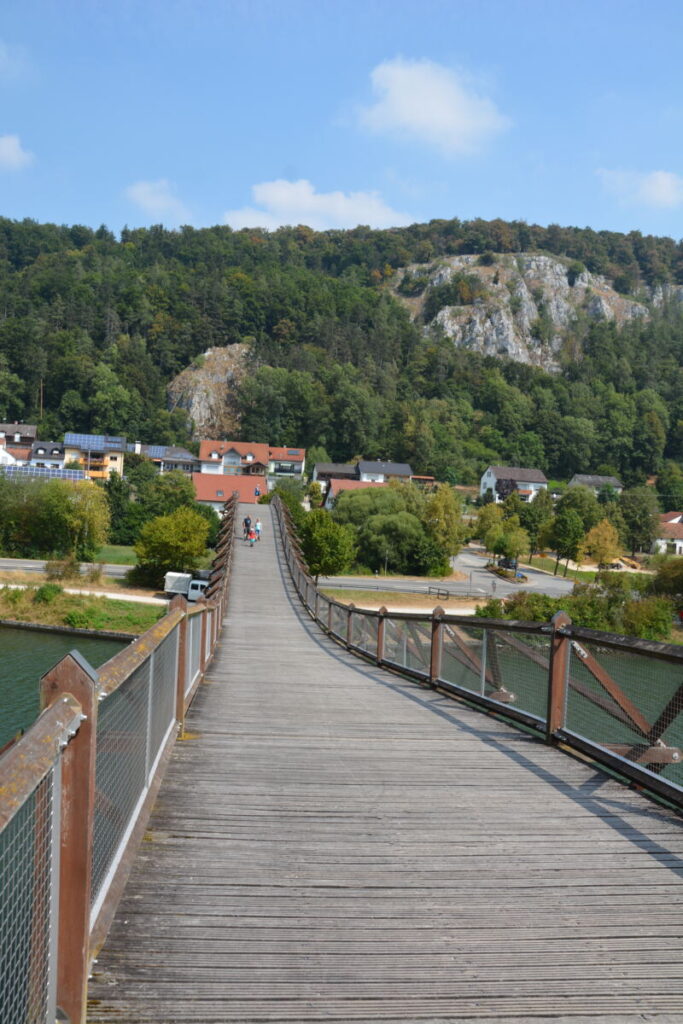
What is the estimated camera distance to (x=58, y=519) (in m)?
56.5

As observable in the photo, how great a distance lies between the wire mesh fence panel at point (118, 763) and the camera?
9.66ft

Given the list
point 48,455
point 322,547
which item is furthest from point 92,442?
point 322,547

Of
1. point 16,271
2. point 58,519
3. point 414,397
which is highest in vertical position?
point 16,271

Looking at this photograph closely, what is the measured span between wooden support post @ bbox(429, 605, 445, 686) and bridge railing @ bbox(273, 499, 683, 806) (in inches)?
0.5

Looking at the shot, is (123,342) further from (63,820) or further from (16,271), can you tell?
(63,820)

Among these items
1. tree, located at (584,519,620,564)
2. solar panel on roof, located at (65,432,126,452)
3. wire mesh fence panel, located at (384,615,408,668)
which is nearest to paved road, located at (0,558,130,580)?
wire mesh fence panel, located at (384,615,408,668)

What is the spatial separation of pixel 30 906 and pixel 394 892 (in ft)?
6.44

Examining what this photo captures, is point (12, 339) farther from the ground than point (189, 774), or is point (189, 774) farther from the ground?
point (12, 339)

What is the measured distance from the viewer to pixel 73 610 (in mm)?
40969

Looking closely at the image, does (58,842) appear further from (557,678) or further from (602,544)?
(602,544)

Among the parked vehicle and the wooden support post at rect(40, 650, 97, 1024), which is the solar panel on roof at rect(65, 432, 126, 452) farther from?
the wooden support post at rect(40, 650, 97, 1024)

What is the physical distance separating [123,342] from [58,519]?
9483 cm

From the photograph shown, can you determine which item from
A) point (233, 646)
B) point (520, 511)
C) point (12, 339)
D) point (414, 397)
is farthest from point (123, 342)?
point (233, 646)

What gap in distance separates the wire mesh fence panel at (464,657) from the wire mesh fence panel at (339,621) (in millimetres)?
6491
